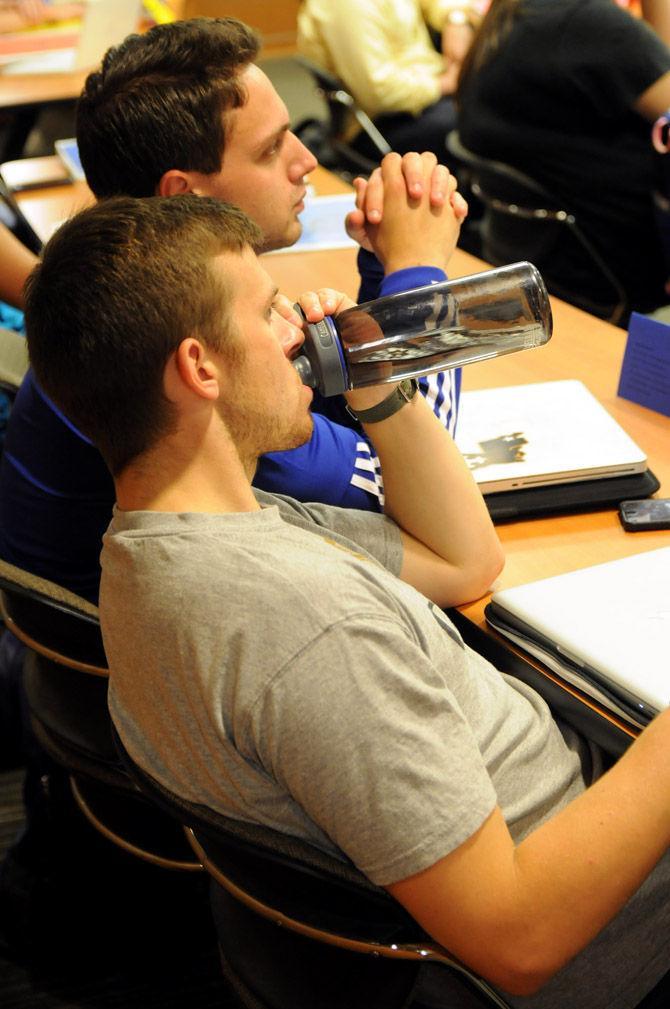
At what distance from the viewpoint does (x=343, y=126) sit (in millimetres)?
3855

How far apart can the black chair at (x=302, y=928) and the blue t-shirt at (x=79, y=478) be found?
1.46 feet

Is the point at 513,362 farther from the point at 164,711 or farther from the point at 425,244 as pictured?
the point at 164,711

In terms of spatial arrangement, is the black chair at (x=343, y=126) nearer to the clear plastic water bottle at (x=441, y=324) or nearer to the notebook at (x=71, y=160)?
the notebook at (x=71, y=160)

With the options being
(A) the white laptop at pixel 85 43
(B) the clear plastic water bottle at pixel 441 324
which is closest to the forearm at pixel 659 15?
(A) the white laptop at pixel 85 43

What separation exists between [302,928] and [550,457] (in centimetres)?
72

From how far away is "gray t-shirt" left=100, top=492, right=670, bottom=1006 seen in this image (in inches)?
31.1

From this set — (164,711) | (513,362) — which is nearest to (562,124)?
(513,362)

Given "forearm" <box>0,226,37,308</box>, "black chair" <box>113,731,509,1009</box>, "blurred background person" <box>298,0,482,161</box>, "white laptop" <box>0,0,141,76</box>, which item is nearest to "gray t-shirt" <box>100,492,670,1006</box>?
"black chair" <box>113,731,509,1009</box>

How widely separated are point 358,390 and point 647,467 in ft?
1.38

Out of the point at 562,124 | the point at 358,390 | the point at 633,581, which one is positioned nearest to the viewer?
the point at 633,581

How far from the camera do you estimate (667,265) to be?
275 centimetres

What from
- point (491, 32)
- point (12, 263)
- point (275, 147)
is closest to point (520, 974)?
point (275, 147)

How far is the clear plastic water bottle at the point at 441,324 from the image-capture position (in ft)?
3.97

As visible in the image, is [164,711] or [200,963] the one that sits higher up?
[164,711]
